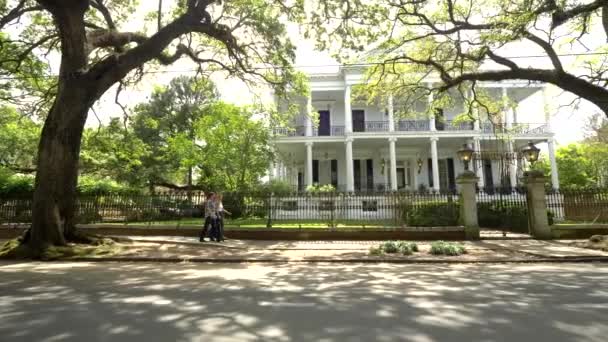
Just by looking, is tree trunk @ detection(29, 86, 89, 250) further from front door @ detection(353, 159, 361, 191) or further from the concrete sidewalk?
front door @ detection(353, 159, 361, 191)

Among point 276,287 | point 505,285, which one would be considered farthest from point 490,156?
point 276,287

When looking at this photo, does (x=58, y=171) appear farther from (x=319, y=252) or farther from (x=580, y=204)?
(x=580, y=204)

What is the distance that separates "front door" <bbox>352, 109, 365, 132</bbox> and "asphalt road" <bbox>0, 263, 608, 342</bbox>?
20.2 m

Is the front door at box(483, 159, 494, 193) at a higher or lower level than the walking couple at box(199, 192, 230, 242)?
higher

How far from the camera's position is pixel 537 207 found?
13.3 m

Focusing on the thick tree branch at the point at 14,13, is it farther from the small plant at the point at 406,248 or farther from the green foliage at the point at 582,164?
the green foliage at the point at 582,164

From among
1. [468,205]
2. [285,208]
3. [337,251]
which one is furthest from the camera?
[285,208]

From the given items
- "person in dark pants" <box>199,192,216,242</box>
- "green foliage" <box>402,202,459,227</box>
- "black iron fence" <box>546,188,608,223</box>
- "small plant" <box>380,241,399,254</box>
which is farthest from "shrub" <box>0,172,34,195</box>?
"black iron fence" <box>546,188,608,223</box>

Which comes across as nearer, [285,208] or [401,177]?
[285,208]

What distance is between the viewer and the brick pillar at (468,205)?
13133 millimetres

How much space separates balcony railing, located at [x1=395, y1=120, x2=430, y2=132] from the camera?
25.8 metres

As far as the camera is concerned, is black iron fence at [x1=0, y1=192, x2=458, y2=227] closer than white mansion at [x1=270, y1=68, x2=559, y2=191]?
Yes

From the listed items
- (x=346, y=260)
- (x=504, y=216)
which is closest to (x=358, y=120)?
(x=504, y=216)

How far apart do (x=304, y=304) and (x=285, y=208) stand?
9.21 metres
